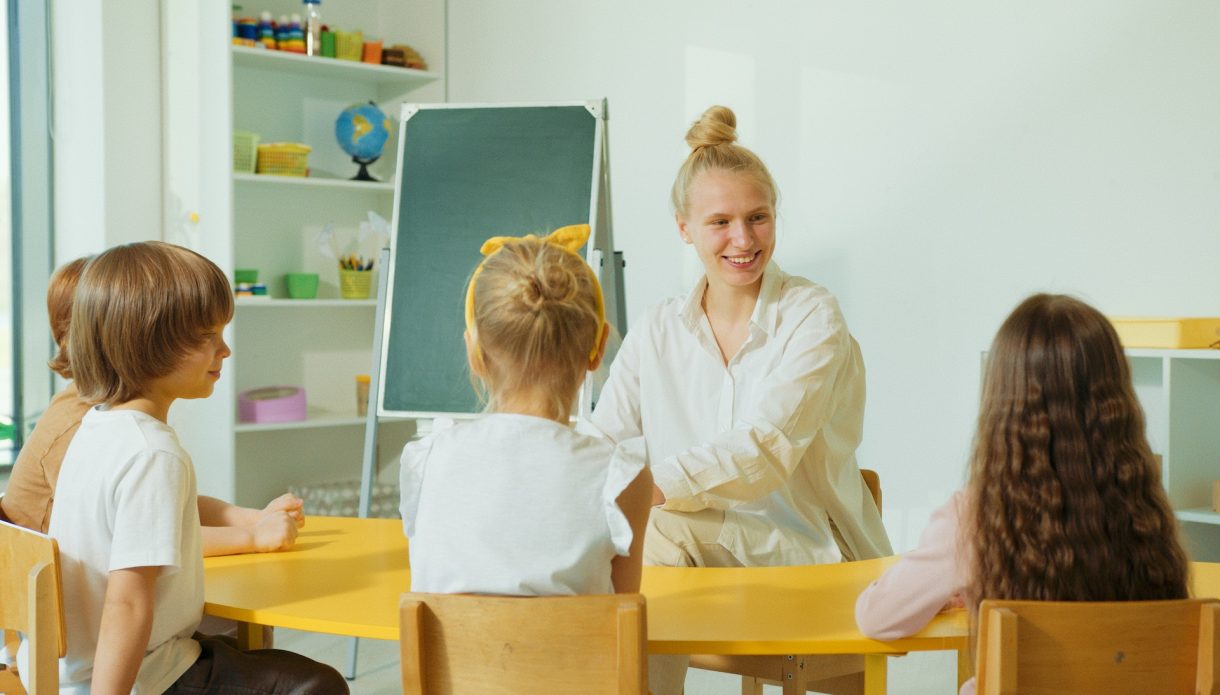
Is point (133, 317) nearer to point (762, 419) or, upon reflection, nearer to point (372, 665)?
point (762, 419)

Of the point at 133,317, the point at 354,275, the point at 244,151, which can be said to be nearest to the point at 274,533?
the point at 133,317

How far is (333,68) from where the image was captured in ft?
16.1

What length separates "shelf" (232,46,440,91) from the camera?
4.61m

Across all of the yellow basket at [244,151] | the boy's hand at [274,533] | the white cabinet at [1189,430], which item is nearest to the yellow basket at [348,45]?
the yellow basket at [244,151]

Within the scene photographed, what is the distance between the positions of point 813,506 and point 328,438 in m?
3.33

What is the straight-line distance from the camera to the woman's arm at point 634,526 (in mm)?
1453

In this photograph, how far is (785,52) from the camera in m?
4.09

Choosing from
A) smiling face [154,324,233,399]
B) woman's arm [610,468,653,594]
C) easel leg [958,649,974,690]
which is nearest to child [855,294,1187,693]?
woman's arm [610,468,653,594]

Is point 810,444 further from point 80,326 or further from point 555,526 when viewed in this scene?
point 80,326

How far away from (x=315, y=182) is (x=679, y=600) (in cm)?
346

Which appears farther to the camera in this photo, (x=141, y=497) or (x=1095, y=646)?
(x=141, y=497)

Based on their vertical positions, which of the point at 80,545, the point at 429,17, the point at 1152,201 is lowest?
the point at 80,545

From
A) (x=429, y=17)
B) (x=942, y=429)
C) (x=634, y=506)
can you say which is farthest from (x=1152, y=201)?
(x=429, y=17)

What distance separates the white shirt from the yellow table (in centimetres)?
27
